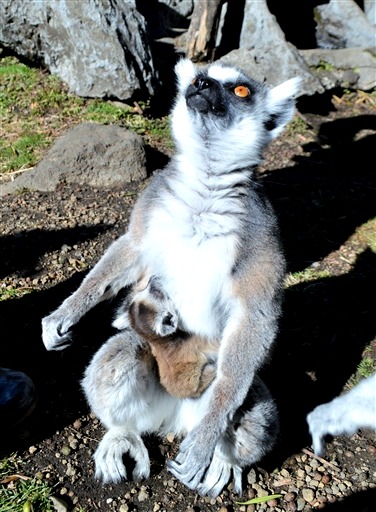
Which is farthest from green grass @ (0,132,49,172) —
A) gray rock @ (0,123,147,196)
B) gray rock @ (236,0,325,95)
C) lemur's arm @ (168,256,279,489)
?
lemur's arm @ (168,256,279,489)

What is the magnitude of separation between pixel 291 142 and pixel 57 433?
4235mm

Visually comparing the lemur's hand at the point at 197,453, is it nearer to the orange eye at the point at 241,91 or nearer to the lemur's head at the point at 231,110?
the lemur's head at the point at 231,110

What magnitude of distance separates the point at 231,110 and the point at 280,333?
1541 millimetres

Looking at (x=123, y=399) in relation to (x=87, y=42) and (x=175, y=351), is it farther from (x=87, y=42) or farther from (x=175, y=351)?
(x=87, y=42)

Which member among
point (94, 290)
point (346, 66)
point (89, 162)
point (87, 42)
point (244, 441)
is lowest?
point (244, 441)

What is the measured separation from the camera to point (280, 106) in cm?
286

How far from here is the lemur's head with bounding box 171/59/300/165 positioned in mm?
2719

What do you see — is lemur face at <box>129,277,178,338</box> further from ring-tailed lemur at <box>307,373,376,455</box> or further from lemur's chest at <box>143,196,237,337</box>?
ring-tailed lemur at <box>307,373,376,455</box>

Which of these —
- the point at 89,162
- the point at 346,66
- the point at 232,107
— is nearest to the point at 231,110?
the point at 232,107

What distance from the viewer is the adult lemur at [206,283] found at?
2.47 metres

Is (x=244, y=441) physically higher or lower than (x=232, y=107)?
lower

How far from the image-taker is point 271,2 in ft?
26.7

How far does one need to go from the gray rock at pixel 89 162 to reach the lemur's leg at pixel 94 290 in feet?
6.67

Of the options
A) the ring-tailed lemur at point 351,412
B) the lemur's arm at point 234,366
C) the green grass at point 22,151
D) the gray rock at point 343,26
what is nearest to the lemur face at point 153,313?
the lemur's arm at point 234,366
